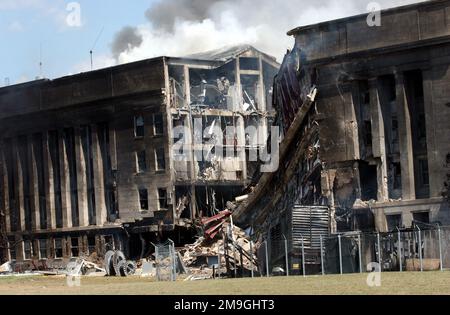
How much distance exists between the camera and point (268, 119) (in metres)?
78.7

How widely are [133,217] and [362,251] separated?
3194cm

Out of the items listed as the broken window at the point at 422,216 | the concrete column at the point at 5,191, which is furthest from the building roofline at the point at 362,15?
the concrete column at the point at 5,191

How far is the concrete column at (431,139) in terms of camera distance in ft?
185

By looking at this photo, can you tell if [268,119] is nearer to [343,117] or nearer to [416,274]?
[343,117]

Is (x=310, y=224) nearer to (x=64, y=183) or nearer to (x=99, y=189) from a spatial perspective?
(x=99, y=189)

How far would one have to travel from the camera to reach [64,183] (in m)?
80.8

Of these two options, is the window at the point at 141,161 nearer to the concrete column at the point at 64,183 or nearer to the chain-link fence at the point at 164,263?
the concrete column at the point at 64,183

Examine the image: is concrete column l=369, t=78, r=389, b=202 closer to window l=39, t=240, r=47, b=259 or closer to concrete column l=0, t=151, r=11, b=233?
window l=39, t=240, r=47, b=259

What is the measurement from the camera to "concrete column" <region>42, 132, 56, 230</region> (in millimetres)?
81500

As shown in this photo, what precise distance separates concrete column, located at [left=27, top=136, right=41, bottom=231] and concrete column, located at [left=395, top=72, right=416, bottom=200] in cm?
3389

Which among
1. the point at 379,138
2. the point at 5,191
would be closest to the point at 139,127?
the point at 5,191

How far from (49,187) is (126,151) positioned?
7992 millimetres
